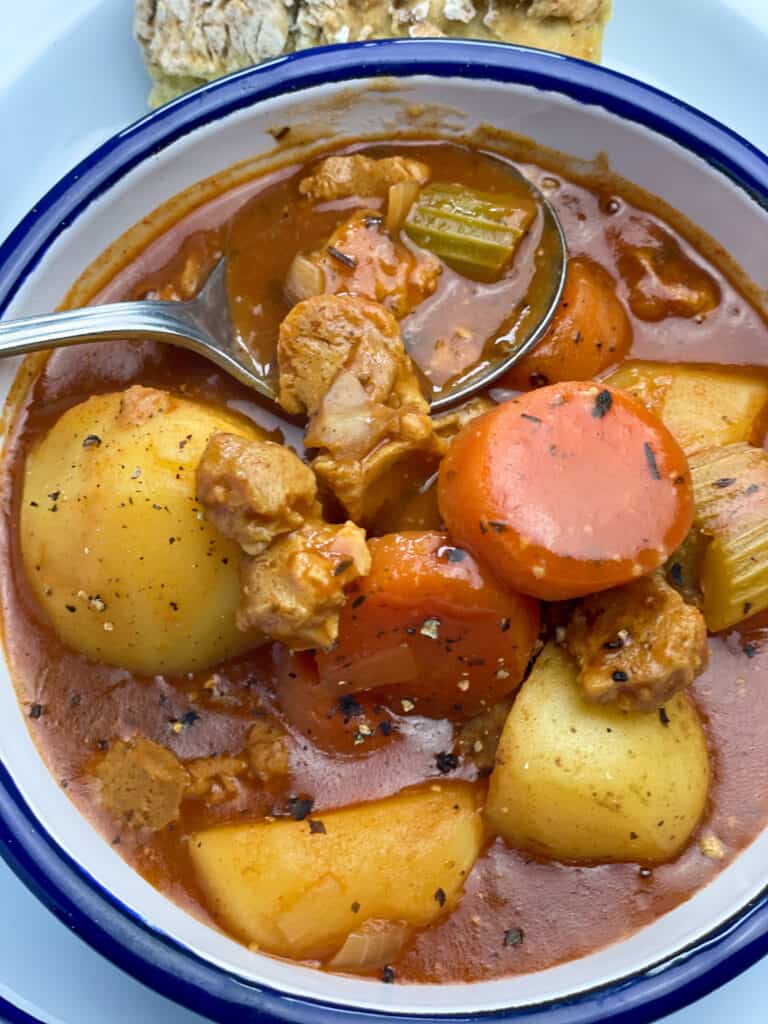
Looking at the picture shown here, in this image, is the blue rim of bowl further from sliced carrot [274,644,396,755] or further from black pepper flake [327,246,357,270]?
sliced carrot [274,644,396,755]

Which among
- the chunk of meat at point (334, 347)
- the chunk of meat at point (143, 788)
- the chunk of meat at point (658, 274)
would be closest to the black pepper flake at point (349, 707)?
the chunk of meat at point (143, 788)

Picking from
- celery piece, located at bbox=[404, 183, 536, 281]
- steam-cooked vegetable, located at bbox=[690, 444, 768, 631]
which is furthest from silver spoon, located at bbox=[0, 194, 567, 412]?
steam-cooked vegetable, located at bbox=[690, 444, 768, 631]

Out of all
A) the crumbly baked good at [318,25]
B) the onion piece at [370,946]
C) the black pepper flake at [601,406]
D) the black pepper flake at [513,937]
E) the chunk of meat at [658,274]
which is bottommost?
the black pepper flake at [513,937]

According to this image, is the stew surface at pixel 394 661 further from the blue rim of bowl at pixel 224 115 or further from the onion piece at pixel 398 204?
the blue rim of bowl at pixel 224 115

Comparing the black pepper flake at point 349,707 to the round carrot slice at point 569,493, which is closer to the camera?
the round carrot slice at point 569,493

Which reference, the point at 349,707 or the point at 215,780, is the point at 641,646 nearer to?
the point at 349,707
